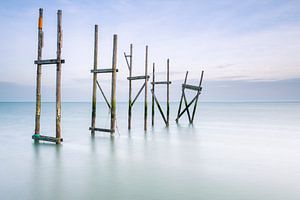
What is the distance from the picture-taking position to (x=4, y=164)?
10.3 metres

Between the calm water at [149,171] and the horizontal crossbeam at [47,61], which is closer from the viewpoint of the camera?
the calm water at [149,171]

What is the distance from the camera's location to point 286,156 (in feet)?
39.5

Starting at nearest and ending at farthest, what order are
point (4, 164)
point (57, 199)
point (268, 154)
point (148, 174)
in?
point (57, 199) < point (148, 174) < point (4, 164) < point (268, 154)

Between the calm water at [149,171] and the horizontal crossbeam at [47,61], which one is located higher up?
the horizontal crossbeam at [47,61]

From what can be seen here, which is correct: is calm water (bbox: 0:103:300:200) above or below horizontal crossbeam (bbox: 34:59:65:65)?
below

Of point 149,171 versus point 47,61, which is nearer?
point 149,171

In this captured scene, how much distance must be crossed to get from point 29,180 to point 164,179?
3870mm

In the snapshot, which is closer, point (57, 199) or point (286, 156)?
point (57, 199)

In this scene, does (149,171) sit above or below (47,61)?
below

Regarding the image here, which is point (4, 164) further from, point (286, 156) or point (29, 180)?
point (286, 156)

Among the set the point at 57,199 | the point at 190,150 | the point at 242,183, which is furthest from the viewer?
the point at 190,150

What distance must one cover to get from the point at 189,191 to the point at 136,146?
22.9 feet

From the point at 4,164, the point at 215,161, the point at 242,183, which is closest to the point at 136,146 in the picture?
the point at 215,161

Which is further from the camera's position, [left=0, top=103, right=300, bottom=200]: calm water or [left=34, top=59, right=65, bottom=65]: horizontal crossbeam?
[left=34, top=59, right=65, bottom=65]: horizontal crossbeam
